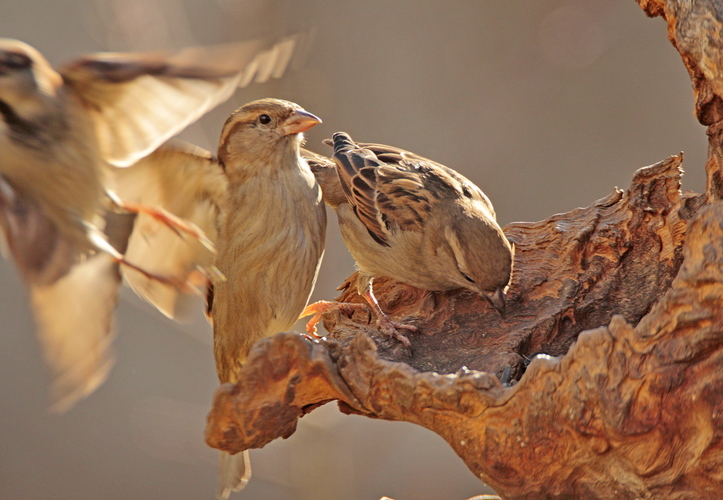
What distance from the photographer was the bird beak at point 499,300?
1981mm

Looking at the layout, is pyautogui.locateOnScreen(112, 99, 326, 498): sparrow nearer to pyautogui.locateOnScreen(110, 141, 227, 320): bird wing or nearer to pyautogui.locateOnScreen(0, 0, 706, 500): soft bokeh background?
pyautogui.locateOnScreen(110, 141, 227, 320): bird wing

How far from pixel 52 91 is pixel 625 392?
4.87 feet

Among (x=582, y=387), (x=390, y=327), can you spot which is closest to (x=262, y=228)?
(x=390, y=327)

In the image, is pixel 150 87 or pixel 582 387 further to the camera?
pixel 150 87

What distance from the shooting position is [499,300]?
198cm

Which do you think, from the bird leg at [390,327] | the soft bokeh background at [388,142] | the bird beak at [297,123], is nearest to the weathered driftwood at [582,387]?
the bird leg at [390,327]

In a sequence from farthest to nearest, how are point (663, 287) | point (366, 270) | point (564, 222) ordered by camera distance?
point (366, 270), point (564, 222), point (663, 287)

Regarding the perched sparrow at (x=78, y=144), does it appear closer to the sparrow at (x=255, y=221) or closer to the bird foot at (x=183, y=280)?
the bird foot at (x=183, y=280)

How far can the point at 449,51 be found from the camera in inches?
156

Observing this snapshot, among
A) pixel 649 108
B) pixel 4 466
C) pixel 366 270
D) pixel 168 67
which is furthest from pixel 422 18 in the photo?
pixel 4 466

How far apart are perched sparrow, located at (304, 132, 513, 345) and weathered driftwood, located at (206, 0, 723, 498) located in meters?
0.38

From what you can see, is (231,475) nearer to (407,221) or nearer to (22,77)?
(407,221)

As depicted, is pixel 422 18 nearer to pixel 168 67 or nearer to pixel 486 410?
pixel 168 67

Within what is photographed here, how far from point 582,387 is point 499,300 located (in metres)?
0.64
